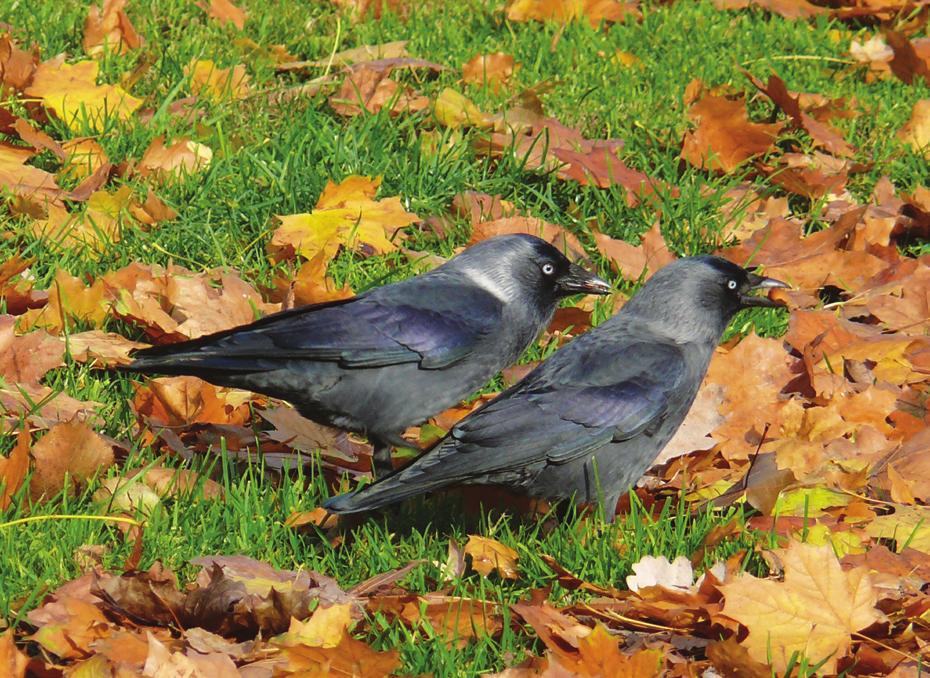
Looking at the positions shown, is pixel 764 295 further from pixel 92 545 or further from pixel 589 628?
pixel 92 545

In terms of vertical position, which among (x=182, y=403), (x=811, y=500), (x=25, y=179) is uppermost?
(x=25, y=179)

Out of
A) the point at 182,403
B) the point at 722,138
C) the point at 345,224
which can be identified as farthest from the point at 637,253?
the point at 182,403

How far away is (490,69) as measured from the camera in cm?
642

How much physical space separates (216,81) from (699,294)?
2721 millimetres

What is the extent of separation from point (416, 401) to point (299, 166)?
1640mm

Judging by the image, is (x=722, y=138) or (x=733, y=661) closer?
(x=733, y=661)

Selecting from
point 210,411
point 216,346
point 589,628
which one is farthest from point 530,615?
point 210,411

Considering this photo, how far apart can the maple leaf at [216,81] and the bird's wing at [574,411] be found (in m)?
2.60

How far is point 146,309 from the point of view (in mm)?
4707

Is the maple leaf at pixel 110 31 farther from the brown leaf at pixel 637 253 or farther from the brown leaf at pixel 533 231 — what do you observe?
the brown leaf at pixel 637 253

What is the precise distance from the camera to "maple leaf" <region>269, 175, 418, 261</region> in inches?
205

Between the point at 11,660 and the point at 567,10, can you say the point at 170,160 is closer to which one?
the point at 567,10

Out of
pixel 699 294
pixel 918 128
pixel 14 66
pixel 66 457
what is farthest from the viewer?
pixel 918 128

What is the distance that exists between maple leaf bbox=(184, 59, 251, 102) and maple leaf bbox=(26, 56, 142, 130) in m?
0.35
